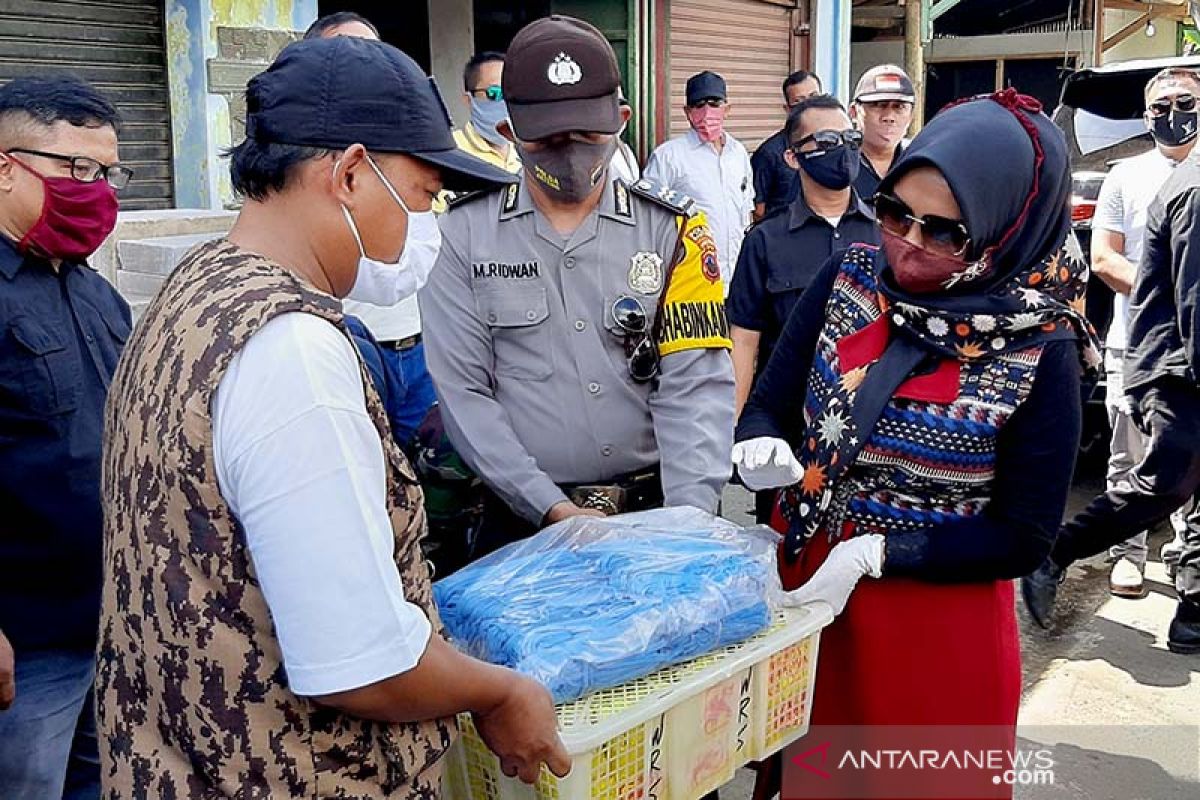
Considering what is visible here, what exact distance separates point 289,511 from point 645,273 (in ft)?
4.69

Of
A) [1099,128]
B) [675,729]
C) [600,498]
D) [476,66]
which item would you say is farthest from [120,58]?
[1099,128]

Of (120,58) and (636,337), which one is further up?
(120,58)

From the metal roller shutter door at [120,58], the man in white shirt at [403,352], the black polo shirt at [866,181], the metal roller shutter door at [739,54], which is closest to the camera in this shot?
the man in white shirt at [403,352]

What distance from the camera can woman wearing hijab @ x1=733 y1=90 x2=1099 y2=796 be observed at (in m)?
2.18

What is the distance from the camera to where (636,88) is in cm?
850

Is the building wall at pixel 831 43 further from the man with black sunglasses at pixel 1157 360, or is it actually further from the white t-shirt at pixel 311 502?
the white t-shirt at pixel 311 502

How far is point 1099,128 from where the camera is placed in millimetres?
6586

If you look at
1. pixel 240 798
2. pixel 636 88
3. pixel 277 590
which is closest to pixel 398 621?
pixel 277 590

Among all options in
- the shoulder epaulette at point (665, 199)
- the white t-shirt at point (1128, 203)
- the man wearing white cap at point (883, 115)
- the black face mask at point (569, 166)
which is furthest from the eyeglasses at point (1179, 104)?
the black face mask at point (569, 166)

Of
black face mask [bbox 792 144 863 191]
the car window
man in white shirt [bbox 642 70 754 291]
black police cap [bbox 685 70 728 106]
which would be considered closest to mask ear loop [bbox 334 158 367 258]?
black face mask [bbox 792 144 863 191]

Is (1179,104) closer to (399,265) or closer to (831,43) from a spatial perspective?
(399,265)

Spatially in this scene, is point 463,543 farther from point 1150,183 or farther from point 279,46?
point 279,46

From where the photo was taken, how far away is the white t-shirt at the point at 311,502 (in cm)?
127

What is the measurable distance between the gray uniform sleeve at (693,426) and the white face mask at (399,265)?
65cm
